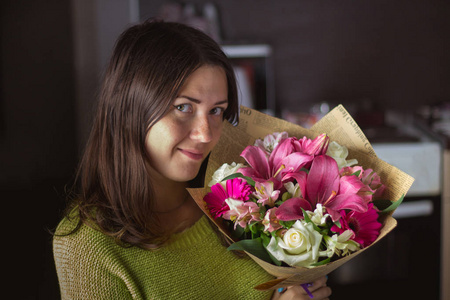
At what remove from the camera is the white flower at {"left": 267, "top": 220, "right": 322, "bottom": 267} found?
73 centimetres

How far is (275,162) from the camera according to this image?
854mm

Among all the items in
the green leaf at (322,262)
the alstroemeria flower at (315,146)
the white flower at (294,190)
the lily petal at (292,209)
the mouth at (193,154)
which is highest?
the alstroemeria flower at (315,146)

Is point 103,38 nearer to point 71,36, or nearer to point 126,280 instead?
point 71,36

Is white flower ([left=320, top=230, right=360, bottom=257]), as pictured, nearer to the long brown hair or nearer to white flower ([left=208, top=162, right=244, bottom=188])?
white flower ([left=208, top=162, right=244, bottom=188])

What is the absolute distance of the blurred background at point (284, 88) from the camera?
2225 mm

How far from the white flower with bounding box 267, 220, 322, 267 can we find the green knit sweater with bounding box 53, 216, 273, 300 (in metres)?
0.30

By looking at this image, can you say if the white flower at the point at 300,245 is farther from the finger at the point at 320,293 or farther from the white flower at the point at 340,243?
the finger at the point at 320,293

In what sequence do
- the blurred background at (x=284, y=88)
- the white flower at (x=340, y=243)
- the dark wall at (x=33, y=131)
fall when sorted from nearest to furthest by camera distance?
the white flower at (x=340, y=243) → the dark wall at (x=33, y=131) → the blurred background at (x=284, y=88)

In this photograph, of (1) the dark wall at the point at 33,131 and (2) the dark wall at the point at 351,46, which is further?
(2) the dark wall at the point at 351,46

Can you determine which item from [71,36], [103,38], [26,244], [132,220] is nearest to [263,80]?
[103,38]

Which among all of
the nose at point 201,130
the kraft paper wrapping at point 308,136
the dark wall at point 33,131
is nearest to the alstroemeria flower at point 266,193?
the kraft paper wrapping at point 308,136

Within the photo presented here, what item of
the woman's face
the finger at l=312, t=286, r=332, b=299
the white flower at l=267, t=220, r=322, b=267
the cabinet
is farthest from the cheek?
the cabinet

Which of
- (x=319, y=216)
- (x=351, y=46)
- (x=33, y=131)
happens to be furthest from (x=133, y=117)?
(x=351, y=46)

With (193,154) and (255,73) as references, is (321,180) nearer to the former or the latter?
(193,154)
